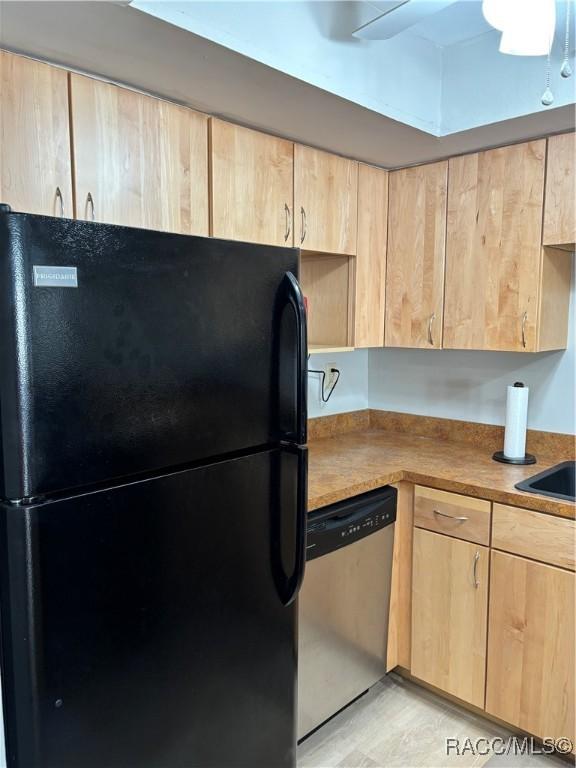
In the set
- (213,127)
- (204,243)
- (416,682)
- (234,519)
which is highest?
(213,127)

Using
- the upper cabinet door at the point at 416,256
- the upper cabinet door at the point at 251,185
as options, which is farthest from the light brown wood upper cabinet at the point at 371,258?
the upper cabinet door at the point at 251,185

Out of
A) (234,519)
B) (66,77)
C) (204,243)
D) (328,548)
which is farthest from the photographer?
(328,548)

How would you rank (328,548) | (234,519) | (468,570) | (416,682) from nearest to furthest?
1. (234,519)
2. (328,548)
3. (468,570)
4. (416,682)

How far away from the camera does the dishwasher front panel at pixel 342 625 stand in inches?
73.3

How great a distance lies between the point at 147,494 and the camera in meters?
1.12

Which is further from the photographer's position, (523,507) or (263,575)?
(523,507)

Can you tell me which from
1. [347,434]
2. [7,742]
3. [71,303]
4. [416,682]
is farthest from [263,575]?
[347,434]

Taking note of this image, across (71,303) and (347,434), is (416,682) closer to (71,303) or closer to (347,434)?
(347,434)

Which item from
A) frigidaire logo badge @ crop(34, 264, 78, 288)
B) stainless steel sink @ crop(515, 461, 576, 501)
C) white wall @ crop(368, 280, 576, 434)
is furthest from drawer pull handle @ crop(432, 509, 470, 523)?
frigidaire logo badge @ crop(34, 264, 78, 288)

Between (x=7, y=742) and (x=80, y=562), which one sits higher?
(x=80, y=562)

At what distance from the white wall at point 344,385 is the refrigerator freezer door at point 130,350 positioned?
4.20 feet

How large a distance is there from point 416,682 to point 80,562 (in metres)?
1.81

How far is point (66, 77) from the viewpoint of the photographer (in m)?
1.43

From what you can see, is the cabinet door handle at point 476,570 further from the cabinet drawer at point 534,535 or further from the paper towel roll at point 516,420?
the paper towel roll at point 516,420
